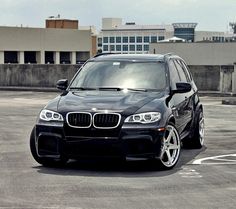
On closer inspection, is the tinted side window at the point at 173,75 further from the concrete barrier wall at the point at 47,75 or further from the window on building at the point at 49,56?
the window on building at the point at 49,56

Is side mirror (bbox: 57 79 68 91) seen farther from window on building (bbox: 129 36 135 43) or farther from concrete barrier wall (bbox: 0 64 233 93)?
window on building (bbox: 129 36 135 43)

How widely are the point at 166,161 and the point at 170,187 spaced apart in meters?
1.39

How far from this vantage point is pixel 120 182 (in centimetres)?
845

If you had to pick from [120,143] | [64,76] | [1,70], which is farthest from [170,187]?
[1,70]

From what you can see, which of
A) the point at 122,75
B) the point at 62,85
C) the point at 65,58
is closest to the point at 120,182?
the point at 122,75

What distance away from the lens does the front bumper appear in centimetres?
893

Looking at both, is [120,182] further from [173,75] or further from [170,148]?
[173,75]

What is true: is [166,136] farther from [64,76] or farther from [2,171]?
[64,76]

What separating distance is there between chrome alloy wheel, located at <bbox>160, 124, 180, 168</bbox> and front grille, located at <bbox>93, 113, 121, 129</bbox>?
2.85ft

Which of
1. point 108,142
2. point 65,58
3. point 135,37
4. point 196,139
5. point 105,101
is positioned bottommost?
point 135,37

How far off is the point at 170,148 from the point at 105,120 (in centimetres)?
124

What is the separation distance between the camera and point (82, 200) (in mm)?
7312

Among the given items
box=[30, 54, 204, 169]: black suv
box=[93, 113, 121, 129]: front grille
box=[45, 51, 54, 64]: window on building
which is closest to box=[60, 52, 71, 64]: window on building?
box=[45, 51, 54, 64]: window on building

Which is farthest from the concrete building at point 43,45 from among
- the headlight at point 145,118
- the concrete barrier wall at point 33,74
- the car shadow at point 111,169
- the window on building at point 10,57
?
the headlight at point 145,118
